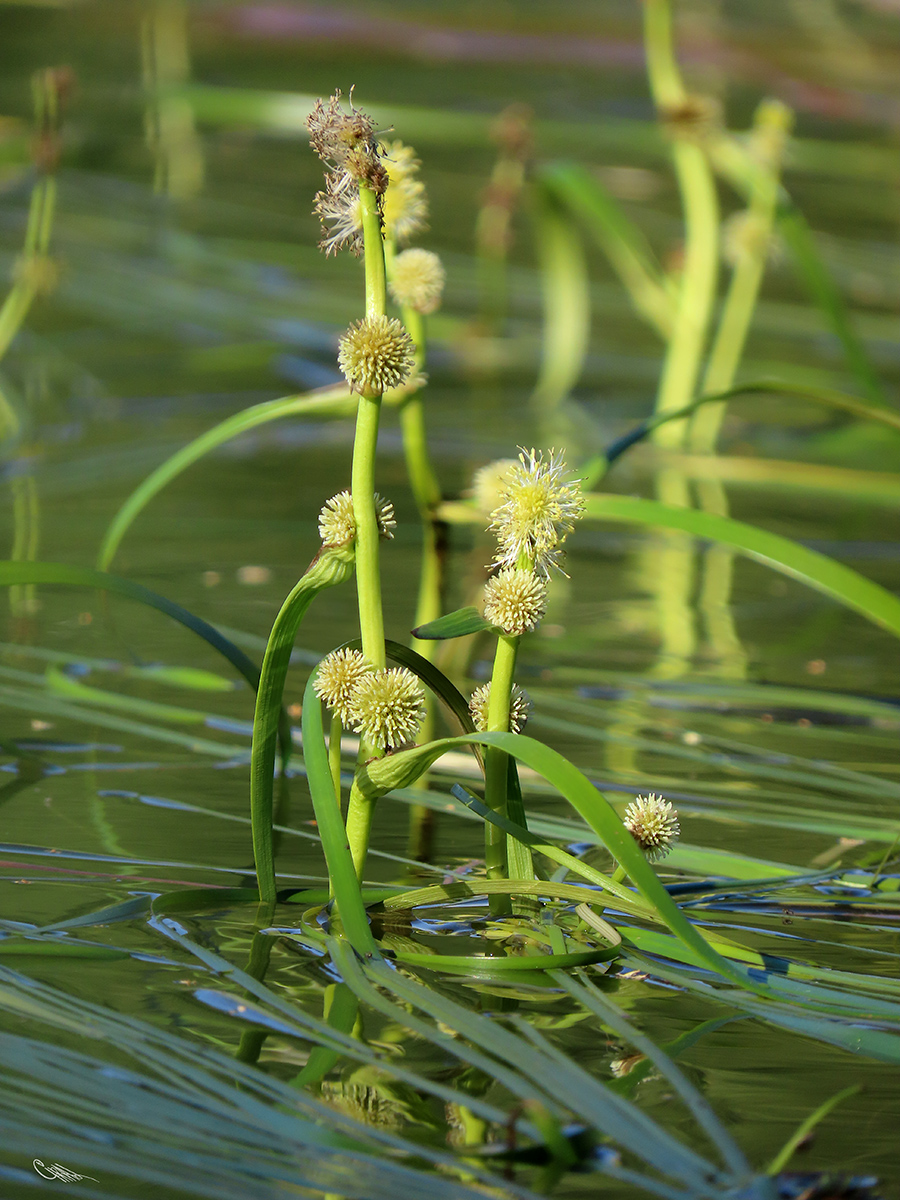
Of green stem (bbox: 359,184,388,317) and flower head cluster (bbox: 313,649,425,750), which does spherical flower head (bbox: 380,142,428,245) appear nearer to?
green stem (bbox: 359,184,388,317)

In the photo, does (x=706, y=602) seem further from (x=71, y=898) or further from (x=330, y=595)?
(x=71, y=898)

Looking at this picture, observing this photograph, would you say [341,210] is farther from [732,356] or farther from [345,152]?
[732,356]

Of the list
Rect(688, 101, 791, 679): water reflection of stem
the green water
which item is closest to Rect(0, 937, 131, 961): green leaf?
the green water

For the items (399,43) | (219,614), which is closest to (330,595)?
(219,614)

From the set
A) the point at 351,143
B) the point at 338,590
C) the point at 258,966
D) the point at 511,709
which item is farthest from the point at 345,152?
the point at 338,590

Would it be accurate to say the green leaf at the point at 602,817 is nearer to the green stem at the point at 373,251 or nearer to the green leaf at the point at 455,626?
the green leaf at the point at 455,626
